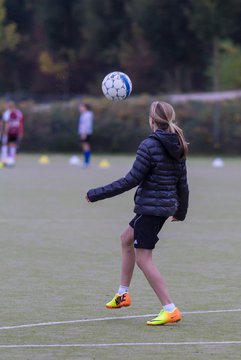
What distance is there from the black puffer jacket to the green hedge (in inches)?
1396

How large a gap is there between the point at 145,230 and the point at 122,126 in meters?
37.3

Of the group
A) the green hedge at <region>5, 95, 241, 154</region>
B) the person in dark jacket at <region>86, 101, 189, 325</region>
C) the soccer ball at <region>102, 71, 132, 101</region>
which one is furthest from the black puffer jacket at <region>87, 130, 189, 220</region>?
the green hedge at <region>5, 95, 241, 154</region>

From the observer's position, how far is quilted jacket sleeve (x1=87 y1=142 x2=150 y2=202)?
904cm

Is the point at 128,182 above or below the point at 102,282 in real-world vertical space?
above

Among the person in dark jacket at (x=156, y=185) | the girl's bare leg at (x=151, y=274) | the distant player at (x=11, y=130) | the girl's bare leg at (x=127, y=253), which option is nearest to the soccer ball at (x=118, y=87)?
the person in dark jacket at (x=156, y=185)

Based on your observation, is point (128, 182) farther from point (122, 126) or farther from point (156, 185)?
point (122, 126)

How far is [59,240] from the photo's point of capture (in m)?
15.9

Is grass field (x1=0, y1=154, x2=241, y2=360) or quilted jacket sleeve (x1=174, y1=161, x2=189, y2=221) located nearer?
grass field (x1=0, y1=154, x2=241, y2=360)

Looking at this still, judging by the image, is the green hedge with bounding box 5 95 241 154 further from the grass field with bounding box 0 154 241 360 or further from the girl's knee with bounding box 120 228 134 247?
the girl's knee with bounding box 120 228 134 247

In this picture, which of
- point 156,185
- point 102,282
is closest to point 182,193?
point 156,185

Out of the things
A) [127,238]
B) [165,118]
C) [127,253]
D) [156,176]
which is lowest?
[127,253]

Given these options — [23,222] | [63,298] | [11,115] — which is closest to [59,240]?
[23,222]

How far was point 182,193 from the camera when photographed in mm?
9383

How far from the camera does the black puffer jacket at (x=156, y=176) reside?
9.09 meters
